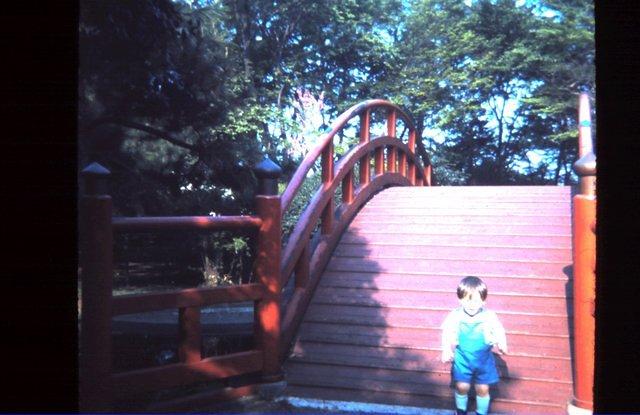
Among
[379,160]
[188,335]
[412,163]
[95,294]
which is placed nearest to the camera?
[95,294]

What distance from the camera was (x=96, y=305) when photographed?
2.68 metres

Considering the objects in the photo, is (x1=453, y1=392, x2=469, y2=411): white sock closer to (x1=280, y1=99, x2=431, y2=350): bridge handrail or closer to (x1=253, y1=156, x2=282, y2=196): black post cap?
(x1=280, y1=99, x2=431, y2=350): bridge handrail

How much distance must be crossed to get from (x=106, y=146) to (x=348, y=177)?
243 cm

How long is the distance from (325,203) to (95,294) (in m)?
2.30

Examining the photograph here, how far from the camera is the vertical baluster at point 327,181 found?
4.84 meters

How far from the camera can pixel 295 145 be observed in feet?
50.4

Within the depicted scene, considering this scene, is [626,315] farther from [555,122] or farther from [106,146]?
[555,122]

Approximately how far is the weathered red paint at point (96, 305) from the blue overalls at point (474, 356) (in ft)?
→ 5.90

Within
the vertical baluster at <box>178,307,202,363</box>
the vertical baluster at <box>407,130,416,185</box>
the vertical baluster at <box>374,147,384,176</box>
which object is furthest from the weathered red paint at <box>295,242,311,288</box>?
the vertical baluster at <box>407,130,416,185</box>

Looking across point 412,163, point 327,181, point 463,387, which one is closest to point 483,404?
point 463,387

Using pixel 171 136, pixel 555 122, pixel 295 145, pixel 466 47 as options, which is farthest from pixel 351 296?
pixel 466 47

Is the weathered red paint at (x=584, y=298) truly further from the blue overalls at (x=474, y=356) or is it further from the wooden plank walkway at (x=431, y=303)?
the blue overalls at (x=474, y=356)

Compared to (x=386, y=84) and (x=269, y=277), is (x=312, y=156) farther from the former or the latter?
(x=386, y=84)

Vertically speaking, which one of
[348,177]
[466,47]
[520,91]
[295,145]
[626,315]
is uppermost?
[466,47]
